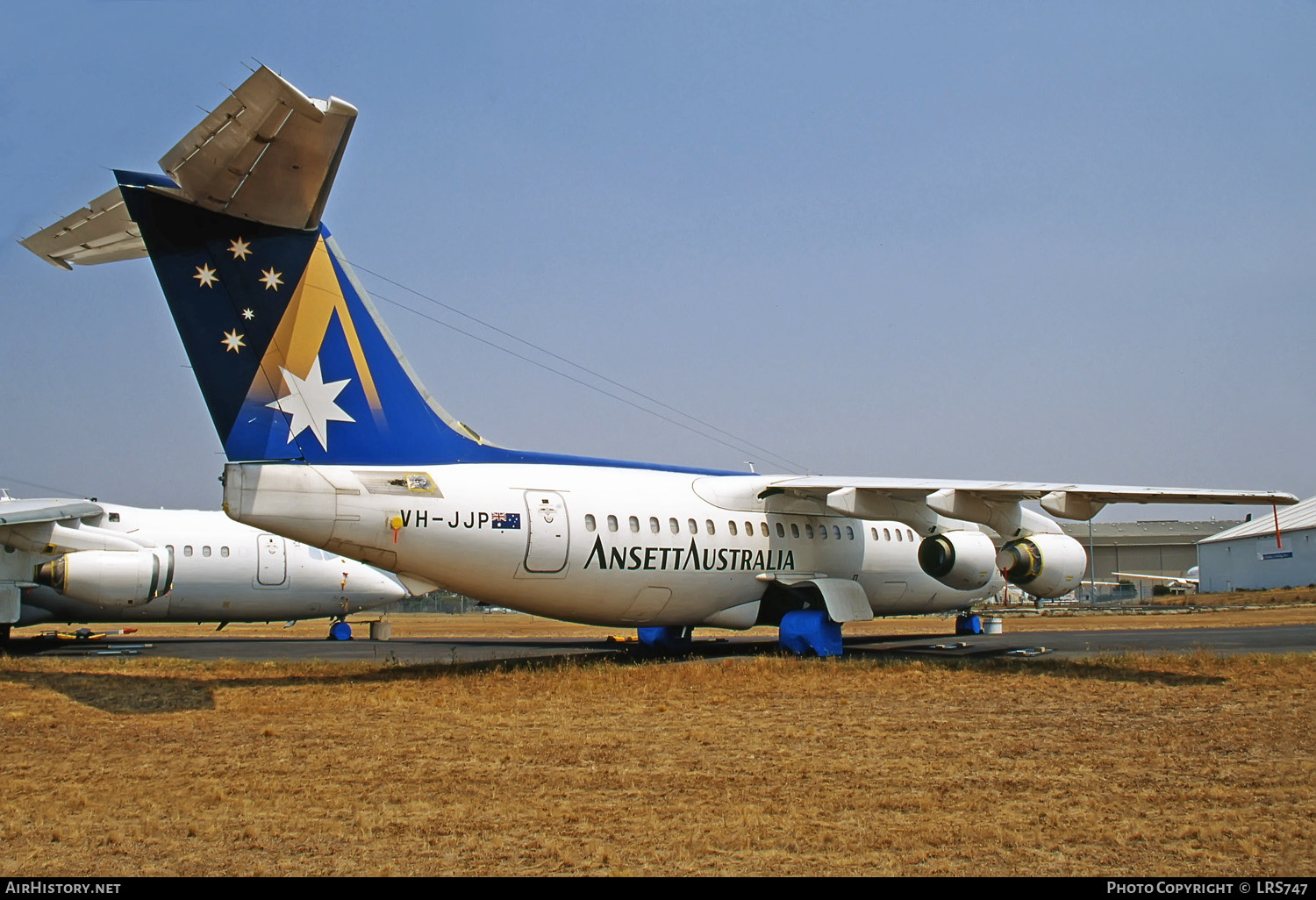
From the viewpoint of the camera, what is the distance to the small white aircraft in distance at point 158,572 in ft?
61.2

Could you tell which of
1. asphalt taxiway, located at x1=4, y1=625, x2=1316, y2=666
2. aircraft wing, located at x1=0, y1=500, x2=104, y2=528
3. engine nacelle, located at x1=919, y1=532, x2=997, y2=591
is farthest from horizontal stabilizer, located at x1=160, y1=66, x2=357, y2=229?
engine nacelle, located at x1=919, y1=532, x2=997, y2=591

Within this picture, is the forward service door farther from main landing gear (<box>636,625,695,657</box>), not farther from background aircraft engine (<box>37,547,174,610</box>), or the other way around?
background aircraft engine (<box>37,547,174,610</box>)

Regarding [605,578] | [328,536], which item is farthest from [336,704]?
[605,578]

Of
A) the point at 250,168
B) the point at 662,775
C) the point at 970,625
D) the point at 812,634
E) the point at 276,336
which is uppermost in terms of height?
the point at 250,168

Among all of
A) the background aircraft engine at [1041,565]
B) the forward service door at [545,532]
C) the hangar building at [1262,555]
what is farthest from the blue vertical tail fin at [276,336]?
the hangar building at [1262,555]

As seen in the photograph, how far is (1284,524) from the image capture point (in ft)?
206

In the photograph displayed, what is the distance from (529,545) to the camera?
1312 centimetres

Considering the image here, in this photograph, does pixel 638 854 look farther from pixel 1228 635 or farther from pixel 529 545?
pixel 1228 635

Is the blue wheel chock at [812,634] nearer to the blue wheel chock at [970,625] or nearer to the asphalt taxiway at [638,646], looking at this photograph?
the asphalt taxiway at [638,646]

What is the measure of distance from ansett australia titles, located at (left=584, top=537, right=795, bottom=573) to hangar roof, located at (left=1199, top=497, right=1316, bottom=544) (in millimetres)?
54261

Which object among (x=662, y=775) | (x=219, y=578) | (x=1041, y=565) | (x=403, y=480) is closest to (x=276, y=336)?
(x=403, y=480)

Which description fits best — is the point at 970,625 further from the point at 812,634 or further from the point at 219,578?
the point at 219,578

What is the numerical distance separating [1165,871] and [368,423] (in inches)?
383

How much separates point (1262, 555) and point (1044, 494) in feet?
184
